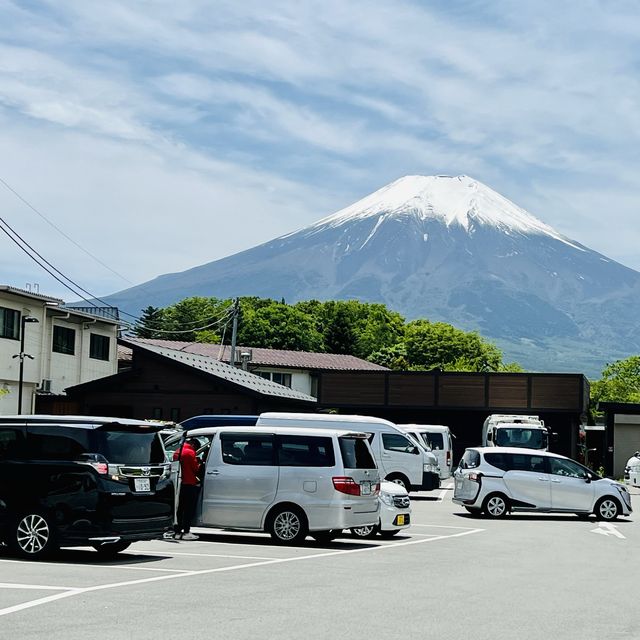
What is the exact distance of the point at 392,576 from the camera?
14672 millimetres

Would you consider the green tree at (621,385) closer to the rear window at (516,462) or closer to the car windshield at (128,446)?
the rear window at (516,462)

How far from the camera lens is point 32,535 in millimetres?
15023

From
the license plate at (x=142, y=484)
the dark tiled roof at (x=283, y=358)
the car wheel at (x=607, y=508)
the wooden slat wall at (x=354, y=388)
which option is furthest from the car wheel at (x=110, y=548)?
the dark tiled roof at (x=283, y=358)

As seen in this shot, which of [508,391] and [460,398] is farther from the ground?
[508,391]

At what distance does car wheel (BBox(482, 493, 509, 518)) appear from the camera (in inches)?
1079

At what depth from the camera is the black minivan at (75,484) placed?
586 inches

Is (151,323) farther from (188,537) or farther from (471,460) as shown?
(188,537)

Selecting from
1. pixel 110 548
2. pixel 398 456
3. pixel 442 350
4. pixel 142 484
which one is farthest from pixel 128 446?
pixel 442 350

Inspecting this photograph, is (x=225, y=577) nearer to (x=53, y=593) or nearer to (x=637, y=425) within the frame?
(x=53, y=593)

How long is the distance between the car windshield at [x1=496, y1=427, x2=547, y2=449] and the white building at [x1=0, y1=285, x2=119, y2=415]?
17.5 meters

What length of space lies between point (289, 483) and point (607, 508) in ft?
37.3

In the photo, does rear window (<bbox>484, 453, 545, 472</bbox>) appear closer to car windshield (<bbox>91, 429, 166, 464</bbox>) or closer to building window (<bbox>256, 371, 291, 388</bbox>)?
car windshield (<bbox>91, 429, 166, 464</bbox>)

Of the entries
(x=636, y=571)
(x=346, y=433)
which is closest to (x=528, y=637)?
(x=636, y=571)

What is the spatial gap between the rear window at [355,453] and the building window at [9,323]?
3008 centimetres
